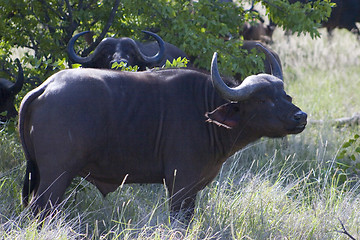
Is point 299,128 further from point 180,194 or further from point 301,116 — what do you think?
point 180,194

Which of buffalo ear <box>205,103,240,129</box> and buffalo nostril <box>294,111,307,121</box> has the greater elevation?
buffalo nostril <box>294,111,307,121</box>

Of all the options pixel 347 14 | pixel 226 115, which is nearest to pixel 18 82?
pixel 226 115

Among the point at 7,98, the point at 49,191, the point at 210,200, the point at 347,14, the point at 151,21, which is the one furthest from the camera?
the point at 347,14

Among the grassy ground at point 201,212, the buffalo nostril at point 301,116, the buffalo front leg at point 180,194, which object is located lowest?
the grassy ground at point 201,212

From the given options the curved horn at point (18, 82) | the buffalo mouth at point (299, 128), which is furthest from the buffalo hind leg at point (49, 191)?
the curved horn at point (18, 82)

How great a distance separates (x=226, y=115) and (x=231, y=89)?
0.24m

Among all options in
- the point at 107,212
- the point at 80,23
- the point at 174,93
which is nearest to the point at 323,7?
the point at 80,23

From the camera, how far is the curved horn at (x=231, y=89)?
5426mm

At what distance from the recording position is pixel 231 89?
5.43 m

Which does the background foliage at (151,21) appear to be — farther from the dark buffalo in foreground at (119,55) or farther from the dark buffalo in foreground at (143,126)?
the dark buffalo in foreground at (143,126)

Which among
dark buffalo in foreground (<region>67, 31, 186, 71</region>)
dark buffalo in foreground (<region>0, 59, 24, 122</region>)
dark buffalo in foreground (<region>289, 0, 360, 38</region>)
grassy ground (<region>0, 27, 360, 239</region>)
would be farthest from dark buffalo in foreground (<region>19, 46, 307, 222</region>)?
dark buffalo in foreground (<region>289, 0, 360, 38</region>)

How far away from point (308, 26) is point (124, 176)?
11.4 feet

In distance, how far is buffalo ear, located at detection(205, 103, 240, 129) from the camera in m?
5.46

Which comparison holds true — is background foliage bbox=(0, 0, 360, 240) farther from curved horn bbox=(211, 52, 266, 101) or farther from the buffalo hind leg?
curved horn bbox=(211, 52, 266, 101)
